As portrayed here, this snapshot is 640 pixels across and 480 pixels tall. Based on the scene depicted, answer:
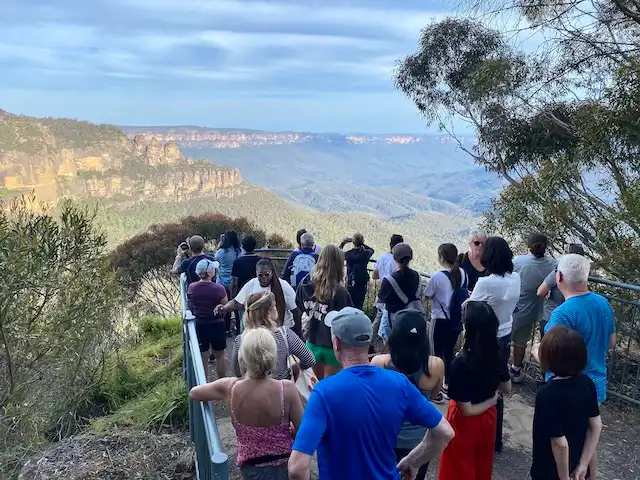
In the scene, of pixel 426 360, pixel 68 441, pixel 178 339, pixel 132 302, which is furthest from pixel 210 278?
pixel 132 302

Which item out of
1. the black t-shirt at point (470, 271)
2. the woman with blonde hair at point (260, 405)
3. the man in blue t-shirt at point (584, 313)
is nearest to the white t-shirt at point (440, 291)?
the black t-shirt at point (470, 271)

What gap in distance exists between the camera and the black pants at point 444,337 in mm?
4885

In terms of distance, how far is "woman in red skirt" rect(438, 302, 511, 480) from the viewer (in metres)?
2.94

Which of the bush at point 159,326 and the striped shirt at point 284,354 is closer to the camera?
the striped shirt at point 284,354

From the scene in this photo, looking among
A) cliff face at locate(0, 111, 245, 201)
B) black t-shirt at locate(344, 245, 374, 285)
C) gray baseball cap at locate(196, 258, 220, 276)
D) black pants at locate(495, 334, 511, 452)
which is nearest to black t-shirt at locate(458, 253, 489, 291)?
black pants at locate(495, 334, 511, 452)

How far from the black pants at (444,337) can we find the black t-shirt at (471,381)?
6.12 feet

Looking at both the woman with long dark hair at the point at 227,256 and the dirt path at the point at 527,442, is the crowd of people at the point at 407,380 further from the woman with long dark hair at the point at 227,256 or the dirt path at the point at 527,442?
the woman with long dark hair at the point at 227,256

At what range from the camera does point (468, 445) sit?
3027mm

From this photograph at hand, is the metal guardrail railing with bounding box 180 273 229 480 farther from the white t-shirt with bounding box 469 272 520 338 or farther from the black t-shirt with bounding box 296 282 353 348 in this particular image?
the white t-shirt with bounding box 469 272 520 338

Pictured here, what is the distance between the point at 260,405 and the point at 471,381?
119 cm

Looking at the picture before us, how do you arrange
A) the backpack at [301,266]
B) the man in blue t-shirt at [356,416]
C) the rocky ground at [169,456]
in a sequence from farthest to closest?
the backpack at [301,266] → the rocky ground at [169,456] → the man in blue t-shirt at [356,416]

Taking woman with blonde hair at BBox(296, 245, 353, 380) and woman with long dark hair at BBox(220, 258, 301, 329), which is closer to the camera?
woman with blonde hair at BBox(296, 245, 353, 380)

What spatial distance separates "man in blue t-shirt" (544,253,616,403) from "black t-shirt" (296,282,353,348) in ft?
5.16

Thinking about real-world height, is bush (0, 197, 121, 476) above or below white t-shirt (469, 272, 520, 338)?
below
